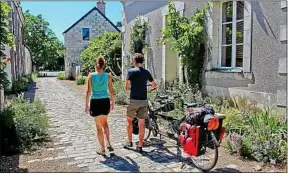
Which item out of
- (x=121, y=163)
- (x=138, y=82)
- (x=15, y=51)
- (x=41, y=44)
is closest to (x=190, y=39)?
(x=138, y=82)

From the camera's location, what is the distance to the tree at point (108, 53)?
20562 mm

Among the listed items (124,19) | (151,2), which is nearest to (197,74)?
(151,2)

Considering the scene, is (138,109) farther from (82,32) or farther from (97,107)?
(82,32)

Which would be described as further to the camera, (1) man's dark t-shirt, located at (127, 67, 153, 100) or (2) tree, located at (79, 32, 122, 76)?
(2) tree, located at (79, 32, 122, 76)

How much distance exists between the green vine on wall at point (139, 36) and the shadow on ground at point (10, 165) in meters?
8.24

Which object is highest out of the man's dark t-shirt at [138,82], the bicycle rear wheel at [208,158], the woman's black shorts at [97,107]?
the man's dark t-shirt at [138,82]

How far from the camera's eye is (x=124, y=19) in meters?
15.8

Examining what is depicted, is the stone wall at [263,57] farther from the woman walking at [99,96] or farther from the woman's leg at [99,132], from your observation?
the woman's leg at [99,132]

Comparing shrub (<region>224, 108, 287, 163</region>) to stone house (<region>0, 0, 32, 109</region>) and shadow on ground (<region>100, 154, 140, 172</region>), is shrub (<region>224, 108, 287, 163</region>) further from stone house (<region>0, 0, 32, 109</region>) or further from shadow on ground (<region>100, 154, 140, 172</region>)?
stone house (<region>0, 0, 32, 109</region>)

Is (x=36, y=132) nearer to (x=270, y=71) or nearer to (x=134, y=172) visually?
(x=134, y=172)

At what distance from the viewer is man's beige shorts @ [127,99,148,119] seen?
5.54m

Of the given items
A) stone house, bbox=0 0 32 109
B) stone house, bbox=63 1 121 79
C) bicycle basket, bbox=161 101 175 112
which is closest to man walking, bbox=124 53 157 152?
bicycle basket, bbox=161 101 175 112

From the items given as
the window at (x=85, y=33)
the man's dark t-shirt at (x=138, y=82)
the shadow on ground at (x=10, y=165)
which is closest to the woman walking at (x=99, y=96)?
the man's dark t-shirt at (x=138, y=82)

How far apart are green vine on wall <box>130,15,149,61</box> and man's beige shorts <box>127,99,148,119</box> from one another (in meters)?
7.27
